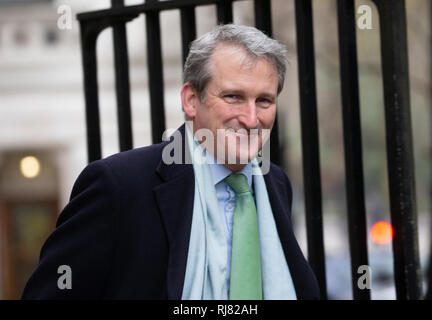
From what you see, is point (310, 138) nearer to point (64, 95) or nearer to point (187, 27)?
point (187, 27)

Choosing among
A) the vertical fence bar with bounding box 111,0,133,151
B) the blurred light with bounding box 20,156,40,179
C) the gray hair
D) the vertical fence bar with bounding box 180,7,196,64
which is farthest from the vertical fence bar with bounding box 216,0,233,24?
the blurred light with bounding box 20,156,40,179

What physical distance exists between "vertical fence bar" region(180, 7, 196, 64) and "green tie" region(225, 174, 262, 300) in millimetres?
950

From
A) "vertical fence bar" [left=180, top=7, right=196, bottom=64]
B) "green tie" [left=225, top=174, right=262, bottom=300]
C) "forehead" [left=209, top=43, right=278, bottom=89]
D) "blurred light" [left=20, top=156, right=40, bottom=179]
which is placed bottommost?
"blurred light" [left=20, top=156, right=40, bottom=179]

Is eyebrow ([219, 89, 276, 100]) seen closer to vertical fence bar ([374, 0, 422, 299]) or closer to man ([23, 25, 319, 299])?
man ([23, 25, 319, 299])

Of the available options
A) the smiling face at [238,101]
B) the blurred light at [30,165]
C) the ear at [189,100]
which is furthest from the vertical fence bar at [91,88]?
the blurred light at [30,165]

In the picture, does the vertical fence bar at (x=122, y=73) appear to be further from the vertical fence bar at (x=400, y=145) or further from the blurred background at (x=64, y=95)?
the blurred background at (x=64, y=95)

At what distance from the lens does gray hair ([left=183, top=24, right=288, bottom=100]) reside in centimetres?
234

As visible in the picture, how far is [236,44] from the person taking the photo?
7.69 feet

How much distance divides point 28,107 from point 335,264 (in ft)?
17.1

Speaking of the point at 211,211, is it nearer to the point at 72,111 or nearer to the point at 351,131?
the point at 351,131

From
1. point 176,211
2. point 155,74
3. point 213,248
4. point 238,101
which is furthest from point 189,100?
point 155,74

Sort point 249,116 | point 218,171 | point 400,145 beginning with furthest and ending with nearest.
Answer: point 400,145 → point 218,171 → point 249,116

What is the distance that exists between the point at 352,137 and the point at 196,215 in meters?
0.98

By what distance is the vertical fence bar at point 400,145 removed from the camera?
3.09 m
